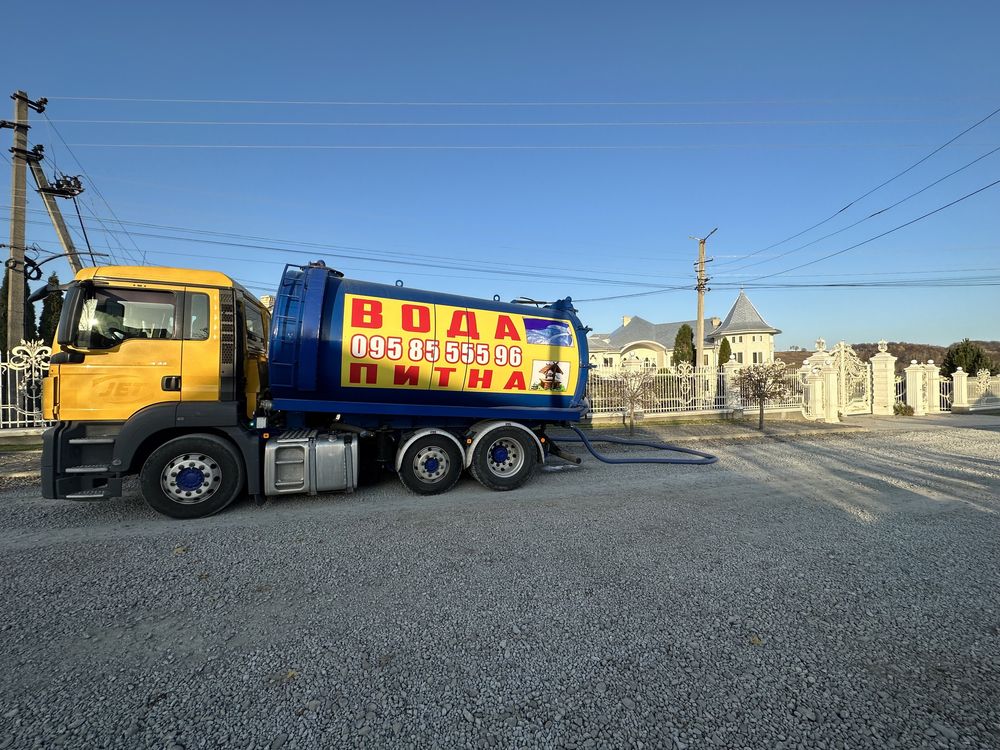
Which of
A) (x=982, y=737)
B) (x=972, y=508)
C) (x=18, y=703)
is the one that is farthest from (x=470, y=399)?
(x=972, y=508)

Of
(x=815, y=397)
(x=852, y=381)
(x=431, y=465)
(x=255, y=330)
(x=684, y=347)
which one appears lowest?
(x=431, y=465)

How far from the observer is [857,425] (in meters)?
15.5

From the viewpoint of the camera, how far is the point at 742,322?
181ft

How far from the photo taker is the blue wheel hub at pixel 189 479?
16.6ft

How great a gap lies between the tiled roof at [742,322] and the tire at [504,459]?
52566 mm

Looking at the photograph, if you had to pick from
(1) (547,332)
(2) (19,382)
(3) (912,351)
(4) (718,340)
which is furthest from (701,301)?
(3) (912,351)

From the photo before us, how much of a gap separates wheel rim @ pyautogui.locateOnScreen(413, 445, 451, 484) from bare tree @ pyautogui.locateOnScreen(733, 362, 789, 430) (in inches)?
445

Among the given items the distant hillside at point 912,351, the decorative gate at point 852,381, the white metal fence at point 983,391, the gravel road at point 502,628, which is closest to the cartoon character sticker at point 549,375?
the gravel road at point 502,628

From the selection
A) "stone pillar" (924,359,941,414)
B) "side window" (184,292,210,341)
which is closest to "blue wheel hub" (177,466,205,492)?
"side window" (184,292,210,341)

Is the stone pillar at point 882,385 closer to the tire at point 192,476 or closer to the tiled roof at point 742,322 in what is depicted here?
the tire at point 192,476

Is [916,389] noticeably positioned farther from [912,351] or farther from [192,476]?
[912,351]

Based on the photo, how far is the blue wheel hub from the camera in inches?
199

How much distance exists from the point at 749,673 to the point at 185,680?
2.93m

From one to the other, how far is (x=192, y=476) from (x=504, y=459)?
3.86m
